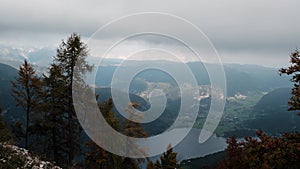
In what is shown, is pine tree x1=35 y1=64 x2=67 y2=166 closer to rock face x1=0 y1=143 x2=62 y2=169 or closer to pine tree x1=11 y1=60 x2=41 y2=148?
pine tree x1=11 y1=60 x2=41 y2=148

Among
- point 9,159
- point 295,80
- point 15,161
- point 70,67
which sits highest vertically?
point 70,67

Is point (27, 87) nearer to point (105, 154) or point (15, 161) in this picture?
point (105, 154)

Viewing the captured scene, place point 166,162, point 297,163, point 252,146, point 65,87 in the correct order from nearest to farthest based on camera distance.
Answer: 1. point 297,163
2. point 252,146
3. point 65,87
4. point 166,162

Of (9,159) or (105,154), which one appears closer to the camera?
(9,159)

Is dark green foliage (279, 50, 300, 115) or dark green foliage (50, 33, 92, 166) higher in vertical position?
dark green foliage (50, 33, 92, 166)

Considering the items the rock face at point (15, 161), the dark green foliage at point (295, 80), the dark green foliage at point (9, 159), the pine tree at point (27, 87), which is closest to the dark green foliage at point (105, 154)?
the pine tree at point (27, 87)

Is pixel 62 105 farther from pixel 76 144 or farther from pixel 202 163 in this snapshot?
pixel 202 163

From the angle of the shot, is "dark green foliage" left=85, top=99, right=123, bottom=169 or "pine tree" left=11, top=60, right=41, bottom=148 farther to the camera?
"pine tree" left=11, top=60, right=41, bottom=148

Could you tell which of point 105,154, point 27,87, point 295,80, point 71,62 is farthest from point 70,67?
point 295,80

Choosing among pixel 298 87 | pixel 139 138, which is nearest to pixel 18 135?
pixel 139 138

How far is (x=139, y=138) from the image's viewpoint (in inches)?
1128

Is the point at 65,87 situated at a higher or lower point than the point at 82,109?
higher

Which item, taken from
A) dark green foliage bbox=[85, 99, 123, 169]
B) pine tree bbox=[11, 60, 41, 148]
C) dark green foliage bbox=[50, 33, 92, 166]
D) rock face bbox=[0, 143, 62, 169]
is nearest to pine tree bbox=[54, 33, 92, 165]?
dark green foliage bbox=[50, 33, 92, 166]

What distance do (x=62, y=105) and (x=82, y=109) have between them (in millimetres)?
2172
